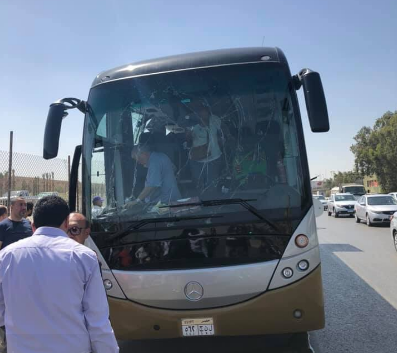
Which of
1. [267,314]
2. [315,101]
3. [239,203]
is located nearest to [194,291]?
[267,314]

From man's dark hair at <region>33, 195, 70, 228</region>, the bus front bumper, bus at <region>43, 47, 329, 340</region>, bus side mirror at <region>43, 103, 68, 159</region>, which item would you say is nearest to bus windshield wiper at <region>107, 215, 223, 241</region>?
bus at <region>43, 47, 329, 340</region>

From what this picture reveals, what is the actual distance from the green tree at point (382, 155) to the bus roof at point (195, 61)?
148 feet

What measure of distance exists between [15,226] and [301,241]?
11.7 feet

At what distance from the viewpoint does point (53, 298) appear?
2.01 meters

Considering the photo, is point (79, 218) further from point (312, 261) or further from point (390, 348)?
point (390, 348)

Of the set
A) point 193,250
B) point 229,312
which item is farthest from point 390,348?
point 193,250

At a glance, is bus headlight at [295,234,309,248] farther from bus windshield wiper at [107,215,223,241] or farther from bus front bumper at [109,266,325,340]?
bus windshield wiper at [107,215,223,241]

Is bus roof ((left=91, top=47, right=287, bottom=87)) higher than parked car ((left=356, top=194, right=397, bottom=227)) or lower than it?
higher

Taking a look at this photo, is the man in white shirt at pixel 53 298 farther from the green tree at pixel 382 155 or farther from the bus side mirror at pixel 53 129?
the green tree at pixel 382 155

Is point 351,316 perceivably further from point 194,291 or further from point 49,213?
point 49,213

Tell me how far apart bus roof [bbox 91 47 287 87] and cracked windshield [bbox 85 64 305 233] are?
86 millimetres

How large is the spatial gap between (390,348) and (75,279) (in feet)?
12.3

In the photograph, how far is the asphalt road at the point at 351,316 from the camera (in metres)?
4.27

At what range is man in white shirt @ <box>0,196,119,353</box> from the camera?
2016 mm
